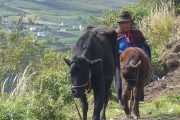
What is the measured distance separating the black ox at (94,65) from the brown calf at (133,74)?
0.27m

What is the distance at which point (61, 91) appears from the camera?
41.3 feet

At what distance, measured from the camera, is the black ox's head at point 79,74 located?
9039mm

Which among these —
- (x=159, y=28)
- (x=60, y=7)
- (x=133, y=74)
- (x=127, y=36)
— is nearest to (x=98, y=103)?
(x=133, y=74)

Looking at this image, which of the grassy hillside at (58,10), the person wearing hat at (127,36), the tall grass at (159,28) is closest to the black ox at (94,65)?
the person wearing hat at (127,36)

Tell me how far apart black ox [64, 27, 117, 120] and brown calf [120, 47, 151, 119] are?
269 mm

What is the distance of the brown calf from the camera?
1071 cm

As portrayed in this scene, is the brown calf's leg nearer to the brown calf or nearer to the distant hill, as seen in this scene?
the brown calf

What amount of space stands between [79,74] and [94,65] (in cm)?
42

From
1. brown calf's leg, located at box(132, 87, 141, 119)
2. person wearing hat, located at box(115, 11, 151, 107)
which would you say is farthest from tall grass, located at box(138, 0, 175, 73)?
brown calf's leg, located at box(132, 87, 141, 119)

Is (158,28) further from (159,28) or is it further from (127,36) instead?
(127,36)

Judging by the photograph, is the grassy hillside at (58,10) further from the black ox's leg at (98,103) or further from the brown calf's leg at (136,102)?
the black ox's leg at (98,103)

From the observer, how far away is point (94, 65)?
9.41 m

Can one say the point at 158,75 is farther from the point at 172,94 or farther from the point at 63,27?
the point at 63,27

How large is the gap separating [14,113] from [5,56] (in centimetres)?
1068
